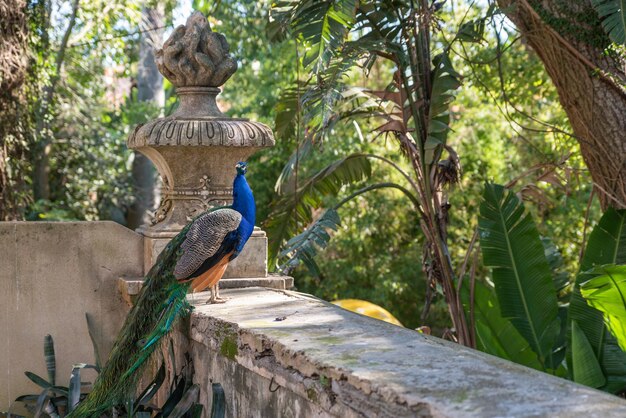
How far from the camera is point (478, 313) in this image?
274 inches

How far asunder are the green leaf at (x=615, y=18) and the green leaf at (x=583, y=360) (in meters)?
1.83

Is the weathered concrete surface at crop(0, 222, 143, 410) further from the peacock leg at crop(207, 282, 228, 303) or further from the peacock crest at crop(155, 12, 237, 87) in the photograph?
the peacock crest at crop(155, 12, 237, 87)

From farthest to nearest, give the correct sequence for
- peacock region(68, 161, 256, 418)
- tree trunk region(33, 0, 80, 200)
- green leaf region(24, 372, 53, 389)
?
1. tree trunk region(33, 0, 80, 200)
2. green leaf region(24, 372, 53, 389)
3. peacock region(68, 161, 256, 418)

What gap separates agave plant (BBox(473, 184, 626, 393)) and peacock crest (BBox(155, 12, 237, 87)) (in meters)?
2.23

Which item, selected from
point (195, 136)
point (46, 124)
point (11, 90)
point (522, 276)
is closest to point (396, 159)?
point (46, 124)

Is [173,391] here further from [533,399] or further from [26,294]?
[533,399]

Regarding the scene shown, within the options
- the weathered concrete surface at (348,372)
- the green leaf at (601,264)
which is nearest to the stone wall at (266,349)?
the weathered concrete surface at (348,372)

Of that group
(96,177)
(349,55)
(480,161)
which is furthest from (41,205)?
(349,55)

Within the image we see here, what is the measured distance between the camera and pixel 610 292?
4.48 m

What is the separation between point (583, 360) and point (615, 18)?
2.16 metres

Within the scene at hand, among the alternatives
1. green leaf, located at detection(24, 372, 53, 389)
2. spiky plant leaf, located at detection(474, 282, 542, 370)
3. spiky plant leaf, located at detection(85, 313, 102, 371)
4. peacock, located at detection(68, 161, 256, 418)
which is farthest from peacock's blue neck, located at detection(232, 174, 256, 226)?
spiky plant leaf, located at detection(474, 282, 542, 370)

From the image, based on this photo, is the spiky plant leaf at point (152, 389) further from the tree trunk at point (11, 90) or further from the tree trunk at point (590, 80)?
the tree trunk at point (11, 90)

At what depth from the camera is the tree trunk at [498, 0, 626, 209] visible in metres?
6.67

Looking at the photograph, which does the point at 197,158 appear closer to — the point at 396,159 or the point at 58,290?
the point at 58,290
